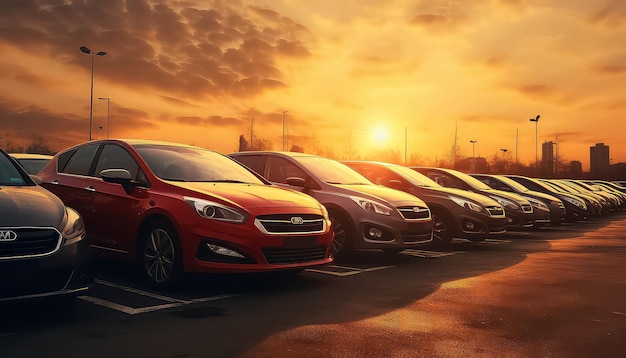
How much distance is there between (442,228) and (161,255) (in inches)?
247

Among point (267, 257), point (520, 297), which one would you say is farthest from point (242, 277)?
point (520, 297)

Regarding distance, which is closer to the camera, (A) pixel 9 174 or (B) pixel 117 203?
(A) pixel 9 174

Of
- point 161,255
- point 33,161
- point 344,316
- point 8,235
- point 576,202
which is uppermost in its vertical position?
point 33,161

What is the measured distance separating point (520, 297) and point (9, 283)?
16.3 ft

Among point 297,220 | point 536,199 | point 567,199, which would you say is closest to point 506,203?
point 536,199

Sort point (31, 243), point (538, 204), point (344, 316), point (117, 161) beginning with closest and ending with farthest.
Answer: point (31, 243), point (344, 316), point (117, 161), point (538, 204)

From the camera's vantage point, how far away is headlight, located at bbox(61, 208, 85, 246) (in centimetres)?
499

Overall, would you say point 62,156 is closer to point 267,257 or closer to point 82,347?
point 267,257

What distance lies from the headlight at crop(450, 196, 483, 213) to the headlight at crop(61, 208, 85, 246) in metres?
7.53

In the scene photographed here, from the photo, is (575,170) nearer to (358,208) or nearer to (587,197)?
(587,197)

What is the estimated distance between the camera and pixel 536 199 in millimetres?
16797

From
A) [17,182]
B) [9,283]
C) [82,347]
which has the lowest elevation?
[82,347]

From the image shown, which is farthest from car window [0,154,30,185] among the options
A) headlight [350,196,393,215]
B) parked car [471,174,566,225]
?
parked car [471,174,566,225]

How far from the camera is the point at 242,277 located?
7.33m
